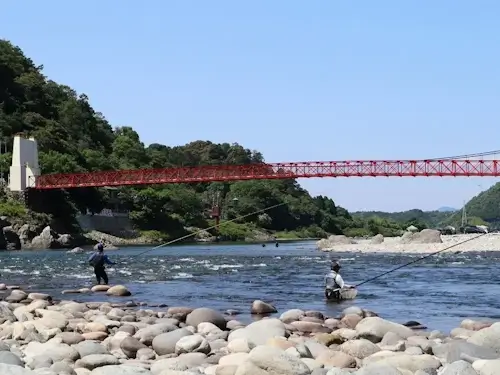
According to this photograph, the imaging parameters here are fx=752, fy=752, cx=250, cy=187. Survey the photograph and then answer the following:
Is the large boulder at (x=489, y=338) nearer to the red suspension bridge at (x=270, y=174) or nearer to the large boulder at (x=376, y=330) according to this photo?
the large boulder at (x=376, y=330)

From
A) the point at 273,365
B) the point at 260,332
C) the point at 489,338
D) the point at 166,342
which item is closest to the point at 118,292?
the point at 260,332

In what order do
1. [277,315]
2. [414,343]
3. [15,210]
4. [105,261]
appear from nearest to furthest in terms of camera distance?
[414,343] → [277,315] → [105,261] → [15,210]

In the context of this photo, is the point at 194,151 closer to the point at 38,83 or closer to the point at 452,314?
the point at 38,83

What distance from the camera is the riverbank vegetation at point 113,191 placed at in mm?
92312

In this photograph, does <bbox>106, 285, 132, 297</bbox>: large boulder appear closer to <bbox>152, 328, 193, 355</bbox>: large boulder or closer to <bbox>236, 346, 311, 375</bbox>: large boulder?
<bbox>152, 328, 193, 355</bbox>: large boulder

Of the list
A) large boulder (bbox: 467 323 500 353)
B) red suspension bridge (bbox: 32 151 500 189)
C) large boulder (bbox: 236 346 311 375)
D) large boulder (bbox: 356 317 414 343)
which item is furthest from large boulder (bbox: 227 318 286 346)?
red suspension bridge (bbox: 32 151 500 189)

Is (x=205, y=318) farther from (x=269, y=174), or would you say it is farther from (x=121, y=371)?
(x=269, y=174)

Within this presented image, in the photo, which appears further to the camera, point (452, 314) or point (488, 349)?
point (452, 314)

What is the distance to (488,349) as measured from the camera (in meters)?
9.76

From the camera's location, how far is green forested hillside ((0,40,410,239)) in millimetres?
92625

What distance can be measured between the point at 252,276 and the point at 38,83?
10293cm

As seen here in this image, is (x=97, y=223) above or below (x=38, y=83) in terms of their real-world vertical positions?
below

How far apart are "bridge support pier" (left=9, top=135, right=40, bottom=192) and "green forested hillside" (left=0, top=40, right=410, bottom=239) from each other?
165 centimetres

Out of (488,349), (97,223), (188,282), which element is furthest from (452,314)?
(97,223)
